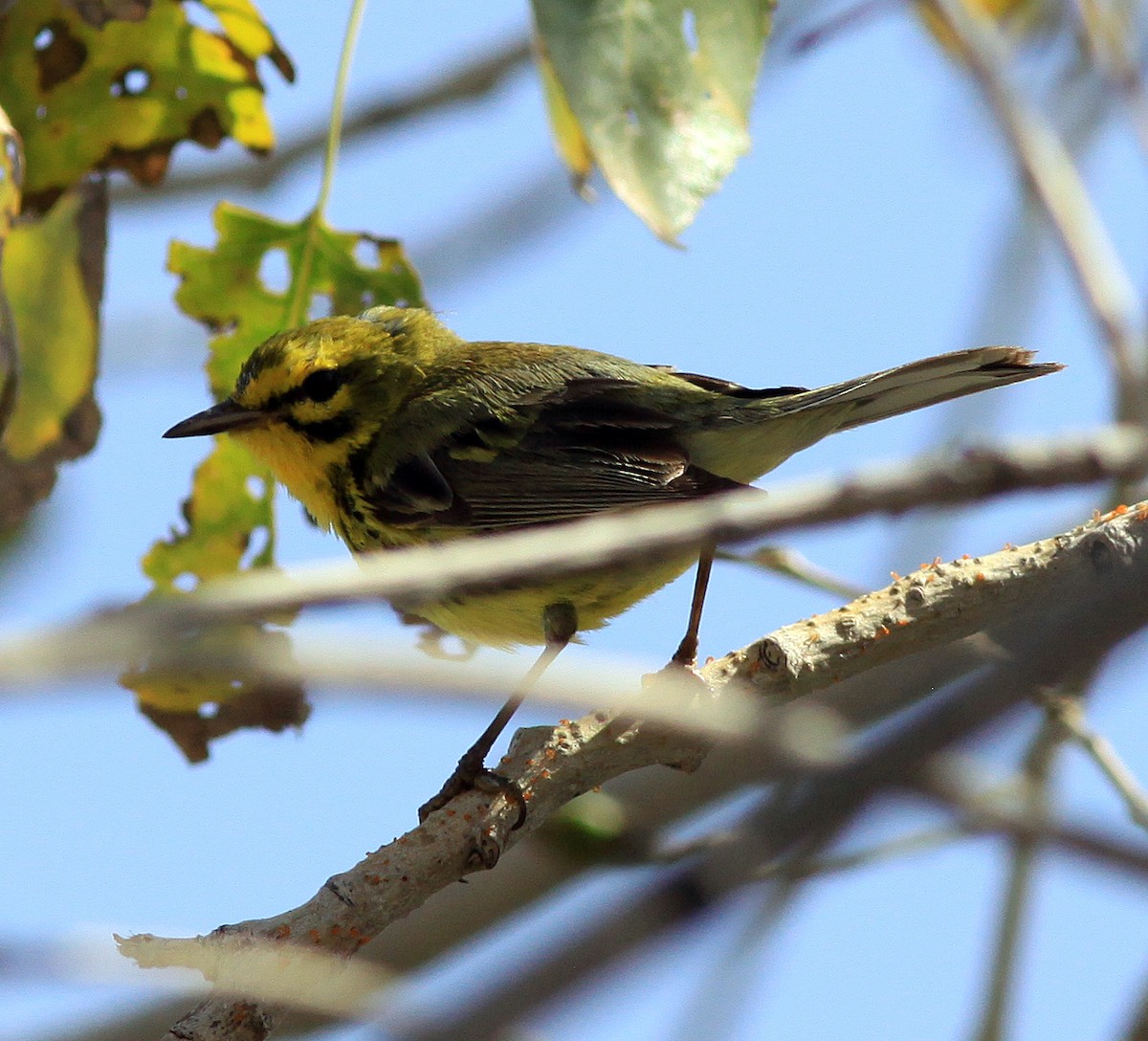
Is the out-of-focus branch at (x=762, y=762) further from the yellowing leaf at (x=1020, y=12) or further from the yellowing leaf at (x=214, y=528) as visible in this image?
the yellowing leaf at (x=1020, y=12)

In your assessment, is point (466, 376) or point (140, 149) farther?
point (466, 376)

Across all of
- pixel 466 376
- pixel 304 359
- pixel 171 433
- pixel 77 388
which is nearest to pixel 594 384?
pixel 466 376

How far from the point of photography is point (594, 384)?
16.1 feet

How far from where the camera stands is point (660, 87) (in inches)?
117

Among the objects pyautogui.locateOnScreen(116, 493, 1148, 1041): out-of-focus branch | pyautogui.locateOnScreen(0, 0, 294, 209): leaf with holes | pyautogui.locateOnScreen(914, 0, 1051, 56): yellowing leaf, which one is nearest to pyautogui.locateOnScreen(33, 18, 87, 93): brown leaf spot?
pyautogui.locateOnScreen(0, 0, 294, 209): leaf with holes

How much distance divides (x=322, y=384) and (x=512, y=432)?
0.72 m

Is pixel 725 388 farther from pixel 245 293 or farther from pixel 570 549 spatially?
pixel 570 549

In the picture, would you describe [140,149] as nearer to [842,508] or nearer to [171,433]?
[171,433]

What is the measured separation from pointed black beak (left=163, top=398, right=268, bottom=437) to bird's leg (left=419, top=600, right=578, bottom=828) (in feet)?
4.00

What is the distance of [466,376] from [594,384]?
55cm

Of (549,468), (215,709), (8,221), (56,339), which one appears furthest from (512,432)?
(8,221)

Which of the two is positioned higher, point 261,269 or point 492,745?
point 261,269

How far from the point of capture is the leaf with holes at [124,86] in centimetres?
406

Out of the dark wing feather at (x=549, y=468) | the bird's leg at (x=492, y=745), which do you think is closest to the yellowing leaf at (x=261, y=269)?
the dark wing feather at (x=549, y=468)
